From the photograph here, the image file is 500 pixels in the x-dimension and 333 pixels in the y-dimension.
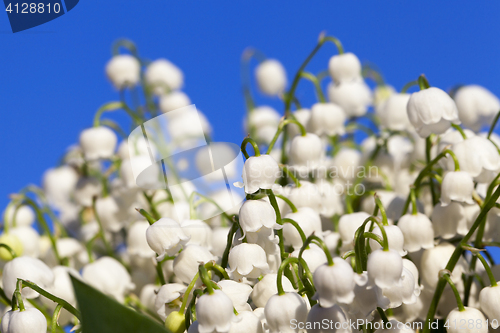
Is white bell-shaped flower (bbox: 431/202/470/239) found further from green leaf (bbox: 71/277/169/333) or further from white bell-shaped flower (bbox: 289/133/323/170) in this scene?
green leaf (bbox: 71/277/169/333)

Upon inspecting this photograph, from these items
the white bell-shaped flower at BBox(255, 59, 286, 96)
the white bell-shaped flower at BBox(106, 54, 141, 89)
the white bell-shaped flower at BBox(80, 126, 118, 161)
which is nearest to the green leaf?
the white bell-shaped flower at BBox(80, 126, 118, 161)

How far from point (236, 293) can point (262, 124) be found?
861 mm

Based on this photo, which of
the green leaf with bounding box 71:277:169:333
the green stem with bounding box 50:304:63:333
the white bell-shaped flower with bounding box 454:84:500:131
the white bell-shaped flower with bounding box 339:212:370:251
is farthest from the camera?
the white bell-shaped flower with bounding box 454:84:500:131

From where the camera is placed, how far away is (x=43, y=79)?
994 millimetres

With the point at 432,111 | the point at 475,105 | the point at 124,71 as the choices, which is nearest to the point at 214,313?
the point at 432,111

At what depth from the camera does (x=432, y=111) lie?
84 centimetres

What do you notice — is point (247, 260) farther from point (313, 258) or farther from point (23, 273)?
point (23, 273)

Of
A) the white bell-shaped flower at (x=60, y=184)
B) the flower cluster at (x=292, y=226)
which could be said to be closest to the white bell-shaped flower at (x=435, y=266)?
the flower cluster at (x=292, y=226)

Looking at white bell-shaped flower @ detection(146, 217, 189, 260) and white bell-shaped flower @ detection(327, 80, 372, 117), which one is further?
white bell-shaped flower @ detection(327, 80, 372, 117)

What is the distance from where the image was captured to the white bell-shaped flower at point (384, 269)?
21.0 inches

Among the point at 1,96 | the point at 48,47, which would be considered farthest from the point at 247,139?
the point at 1,96

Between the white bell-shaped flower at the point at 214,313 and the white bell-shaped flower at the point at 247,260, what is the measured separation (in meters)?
0.10

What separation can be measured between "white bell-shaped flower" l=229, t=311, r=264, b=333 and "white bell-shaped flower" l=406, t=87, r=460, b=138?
0.43m

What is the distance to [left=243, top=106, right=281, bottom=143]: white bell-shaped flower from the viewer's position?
4.60 feet
